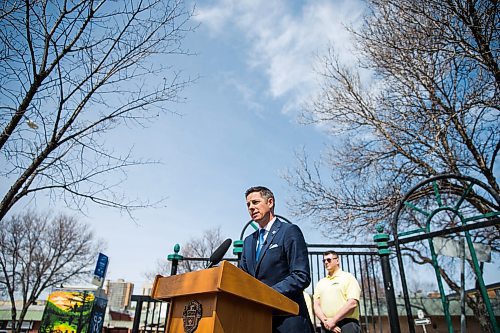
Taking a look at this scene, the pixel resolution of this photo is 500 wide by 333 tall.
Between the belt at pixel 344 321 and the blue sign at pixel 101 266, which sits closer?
the belt at pixel 344 321

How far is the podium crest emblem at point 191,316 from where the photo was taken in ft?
4.58

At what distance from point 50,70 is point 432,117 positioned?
7.26 m

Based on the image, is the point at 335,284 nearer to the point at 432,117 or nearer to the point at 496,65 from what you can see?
the point at 432,117

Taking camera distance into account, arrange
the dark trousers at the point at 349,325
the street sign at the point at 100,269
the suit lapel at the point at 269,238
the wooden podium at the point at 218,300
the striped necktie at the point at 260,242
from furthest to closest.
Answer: the street sign at the point at 100,269 < the dark trousers at the point at 349,325 < the striped necktie at the point at 260,242 < the suit lapel at the point at 269,238 < the wooden podium at the point at 218,300

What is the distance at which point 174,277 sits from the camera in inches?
61.1

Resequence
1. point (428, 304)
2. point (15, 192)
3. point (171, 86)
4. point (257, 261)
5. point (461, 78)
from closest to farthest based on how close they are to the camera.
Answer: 1. point (257, 261)
2. point (15, 192)
3. point (171, 86)
4. point (461, 78)
5. point (428, 304)

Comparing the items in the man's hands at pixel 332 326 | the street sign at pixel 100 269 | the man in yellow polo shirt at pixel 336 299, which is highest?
the street sign at pixel 100 269

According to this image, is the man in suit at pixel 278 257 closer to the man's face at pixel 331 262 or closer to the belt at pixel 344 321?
the belt at pixel 344 321

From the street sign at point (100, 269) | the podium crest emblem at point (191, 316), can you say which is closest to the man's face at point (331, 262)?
the podium crest emblem at point (191, 316)

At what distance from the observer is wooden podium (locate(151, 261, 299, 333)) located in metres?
1.33

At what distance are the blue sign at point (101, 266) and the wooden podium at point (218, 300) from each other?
782 centimetres

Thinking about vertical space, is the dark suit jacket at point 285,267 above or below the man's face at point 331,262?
below

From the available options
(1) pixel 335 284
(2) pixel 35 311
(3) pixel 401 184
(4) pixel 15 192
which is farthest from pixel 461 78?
(2) pixel 35 311

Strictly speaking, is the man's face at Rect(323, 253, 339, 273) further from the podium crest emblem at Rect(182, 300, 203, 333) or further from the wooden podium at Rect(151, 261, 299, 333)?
the podium crest emblem at Rect(182, 300, 203, 333)
